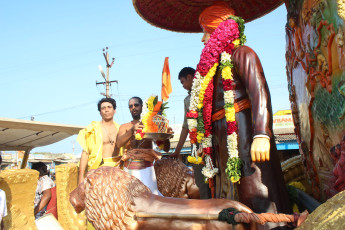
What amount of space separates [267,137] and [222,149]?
1.53 feet

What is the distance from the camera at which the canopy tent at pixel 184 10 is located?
118 inches

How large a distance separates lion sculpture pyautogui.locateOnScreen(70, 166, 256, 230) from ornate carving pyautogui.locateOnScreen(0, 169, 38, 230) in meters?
2.26

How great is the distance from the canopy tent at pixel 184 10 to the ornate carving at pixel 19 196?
2.30m

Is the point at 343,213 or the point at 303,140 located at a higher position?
the point at 303,140

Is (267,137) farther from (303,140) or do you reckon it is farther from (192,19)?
(192,19)

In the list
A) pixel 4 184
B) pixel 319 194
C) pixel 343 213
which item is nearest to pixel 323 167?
pixel 319 194

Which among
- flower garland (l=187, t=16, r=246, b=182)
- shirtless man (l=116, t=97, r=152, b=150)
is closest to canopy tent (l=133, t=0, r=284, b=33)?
flower garland (l=187, t=16, r=246, b=182)

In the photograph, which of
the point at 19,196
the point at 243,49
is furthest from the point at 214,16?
the point at 19,196

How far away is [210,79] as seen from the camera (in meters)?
2.44

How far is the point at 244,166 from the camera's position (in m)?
2.05

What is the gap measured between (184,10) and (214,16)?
0.66m

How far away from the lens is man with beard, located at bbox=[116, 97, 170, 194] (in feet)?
12.6

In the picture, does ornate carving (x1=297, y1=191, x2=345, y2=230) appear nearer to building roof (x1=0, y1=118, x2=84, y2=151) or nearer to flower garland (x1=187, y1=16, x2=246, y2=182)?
flower garland (x1=187, y1=16, x2=246, y2=182)

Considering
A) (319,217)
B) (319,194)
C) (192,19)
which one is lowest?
(319,194)
